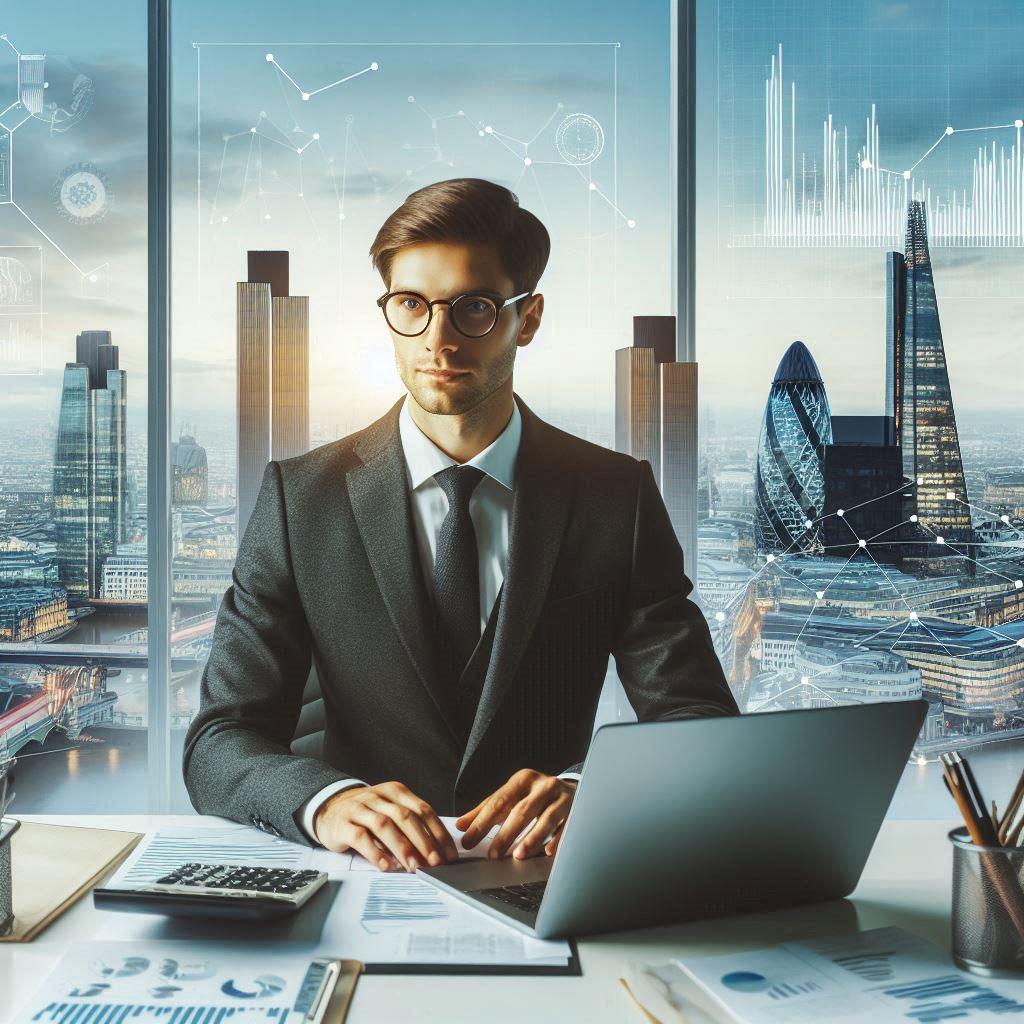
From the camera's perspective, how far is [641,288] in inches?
115

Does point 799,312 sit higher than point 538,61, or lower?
lower

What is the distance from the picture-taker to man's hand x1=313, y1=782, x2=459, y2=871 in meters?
1.09

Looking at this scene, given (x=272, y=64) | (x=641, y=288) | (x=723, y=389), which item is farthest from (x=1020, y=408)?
(x=272, y=64)

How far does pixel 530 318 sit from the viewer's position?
6.02 feet

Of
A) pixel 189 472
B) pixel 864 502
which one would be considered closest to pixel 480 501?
pixel 189 472

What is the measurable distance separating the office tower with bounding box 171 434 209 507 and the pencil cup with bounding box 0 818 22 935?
1.99 meters

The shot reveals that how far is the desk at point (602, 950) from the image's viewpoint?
2.56 feet

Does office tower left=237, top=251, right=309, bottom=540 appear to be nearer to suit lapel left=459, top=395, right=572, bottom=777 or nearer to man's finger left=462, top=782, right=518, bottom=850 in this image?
suit lapel left=459, top=395, right=572, bottom=777

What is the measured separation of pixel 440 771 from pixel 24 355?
193cm

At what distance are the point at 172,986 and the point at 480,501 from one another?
1055mm

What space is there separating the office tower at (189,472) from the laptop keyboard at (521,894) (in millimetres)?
2066

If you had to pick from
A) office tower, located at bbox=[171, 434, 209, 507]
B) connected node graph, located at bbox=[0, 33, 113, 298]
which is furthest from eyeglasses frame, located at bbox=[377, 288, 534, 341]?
connected node graph, located at bbox=[0, 33, 113, 298]

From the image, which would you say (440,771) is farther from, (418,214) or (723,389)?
(723,389)

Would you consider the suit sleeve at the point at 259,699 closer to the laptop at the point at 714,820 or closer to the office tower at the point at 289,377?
the laptop at the point at 714,820
